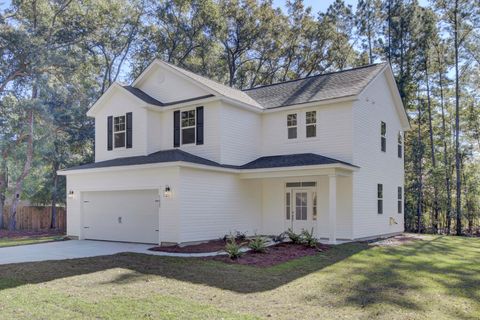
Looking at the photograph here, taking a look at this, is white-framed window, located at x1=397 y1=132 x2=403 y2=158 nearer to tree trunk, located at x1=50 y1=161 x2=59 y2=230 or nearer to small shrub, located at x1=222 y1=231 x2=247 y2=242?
small shrub, located at x1=222 y1=231 x2=247 y2=242

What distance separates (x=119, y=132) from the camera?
57.6ft

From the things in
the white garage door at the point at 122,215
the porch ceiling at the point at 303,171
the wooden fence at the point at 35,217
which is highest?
the porch ceiling at the point at 303,171

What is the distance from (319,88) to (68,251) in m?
11.9

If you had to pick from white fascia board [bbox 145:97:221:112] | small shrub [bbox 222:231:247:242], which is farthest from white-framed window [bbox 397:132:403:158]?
white fascia board [bbox 145:97:221:112]

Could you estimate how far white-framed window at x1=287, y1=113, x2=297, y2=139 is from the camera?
55.7ft

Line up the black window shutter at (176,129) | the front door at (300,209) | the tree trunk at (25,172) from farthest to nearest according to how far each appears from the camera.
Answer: the tree trunk at (25,172) < the black window shutter at (176,129) < the front door at (300,209)

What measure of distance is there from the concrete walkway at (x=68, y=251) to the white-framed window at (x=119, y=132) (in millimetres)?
4547

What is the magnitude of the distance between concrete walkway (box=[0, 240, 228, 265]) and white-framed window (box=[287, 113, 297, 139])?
23.4ft

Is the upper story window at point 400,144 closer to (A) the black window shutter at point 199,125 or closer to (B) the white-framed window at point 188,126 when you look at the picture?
(A) the black window shutter at point 199,125

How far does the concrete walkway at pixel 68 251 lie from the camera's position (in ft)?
36.1

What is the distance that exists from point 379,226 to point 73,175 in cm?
1323

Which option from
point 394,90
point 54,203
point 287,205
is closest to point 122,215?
point 287,205

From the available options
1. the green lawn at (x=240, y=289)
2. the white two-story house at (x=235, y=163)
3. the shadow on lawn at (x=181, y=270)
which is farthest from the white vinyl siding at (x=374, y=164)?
the shadow on lawn at (x=181, y=270)

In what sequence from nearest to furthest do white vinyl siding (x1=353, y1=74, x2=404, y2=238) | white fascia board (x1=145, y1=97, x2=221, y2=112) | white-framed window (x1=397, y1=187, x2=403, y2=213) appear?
white vinyl siding (x1=353, y1=74, x2=404, y2=238), white fascia board (x1=145, y1=97, x2=221, y2=112), white-framed window (x1=397, y1=187, x2=403, y2=213)
